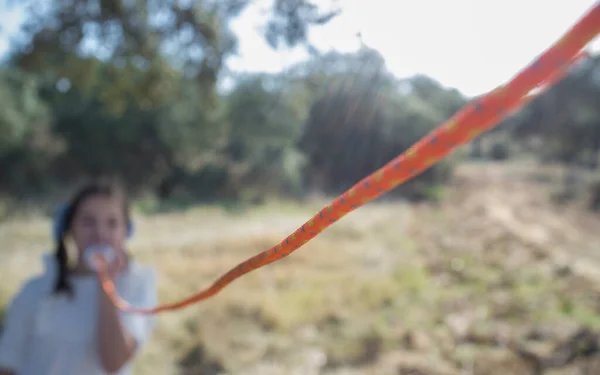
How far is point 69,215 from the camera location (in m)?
1.40

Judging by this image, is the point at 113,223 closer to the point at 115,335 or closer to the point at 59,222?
the point at 59,222

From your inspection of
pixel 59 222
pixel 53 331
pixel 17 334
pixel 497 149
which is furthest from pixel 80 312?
pixel 497 149

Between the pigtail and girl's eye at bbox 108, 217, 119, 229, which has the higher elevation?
girl's eye at bbox 108, 217, 119, 229

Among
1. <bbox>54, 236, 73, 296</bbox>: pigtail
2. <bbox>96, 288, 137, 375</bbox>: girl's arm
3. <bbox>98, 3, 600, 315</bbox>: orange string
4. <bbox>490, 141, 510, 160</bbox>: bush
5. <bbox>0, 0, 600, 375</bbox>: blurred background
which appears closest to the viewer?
<bbox>98, 3, 600, 315</bbox>: orange string

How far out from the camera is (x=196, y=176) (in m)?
14.7

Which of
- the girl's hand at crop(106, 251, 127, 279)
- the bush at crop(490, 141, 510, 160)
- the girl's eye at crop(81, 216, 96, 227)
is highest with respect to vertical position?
the bush at crop(490, 141, 510, 160)

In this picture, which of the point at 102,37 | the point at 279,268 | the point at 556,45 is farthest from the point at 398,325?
the point at 556,45

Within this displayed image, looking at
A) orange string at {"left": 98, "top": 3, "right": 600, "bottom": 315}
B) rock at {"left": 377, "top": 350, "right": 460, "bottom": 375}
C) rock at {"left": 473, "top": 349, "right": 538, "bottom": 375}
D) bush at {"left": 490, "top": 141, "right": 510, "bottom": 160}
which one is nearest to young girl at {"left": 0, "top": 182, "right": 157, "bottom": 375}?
orange string at {"left": 98, "top": 3, "right": 600, "bottom": 315}

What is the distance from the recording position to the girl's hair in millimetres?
1317

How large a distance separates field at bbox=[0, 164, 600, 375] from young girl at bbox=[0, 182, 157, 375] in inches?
72.2

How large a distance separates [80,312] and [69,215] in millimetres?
315

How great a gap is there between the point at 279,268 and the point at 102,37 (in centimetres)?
310

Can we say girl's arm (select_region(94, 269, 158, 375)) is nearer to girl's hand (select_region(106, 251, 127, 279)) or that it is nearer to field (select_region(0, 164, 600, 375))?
girl's hand (select_region(106, 251, 127, 279))

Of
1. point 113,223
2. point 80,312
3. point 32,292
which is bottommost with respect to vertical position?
point 80,312
